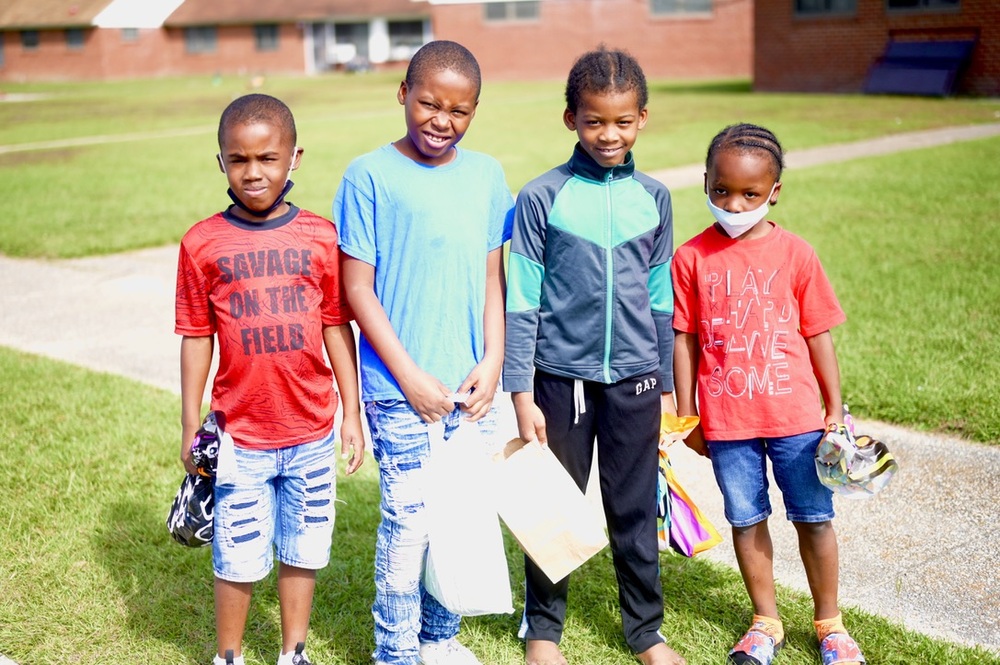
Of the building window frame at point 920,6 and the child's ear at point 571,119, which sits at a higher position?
the building window frame at point 920,6

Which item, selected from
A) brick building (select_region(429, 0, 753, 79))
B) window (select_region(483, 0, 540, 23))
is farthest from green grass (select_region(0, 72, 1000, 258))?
window (select_region(483, 0, 540, 23))

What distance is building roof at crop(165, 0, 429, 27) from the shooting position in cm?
4816

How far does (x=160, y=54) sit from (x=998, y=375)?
2067 inches

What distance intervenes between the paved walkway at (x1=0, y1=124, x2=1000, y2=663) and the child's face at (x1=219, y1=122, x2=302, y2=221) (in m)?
2.05

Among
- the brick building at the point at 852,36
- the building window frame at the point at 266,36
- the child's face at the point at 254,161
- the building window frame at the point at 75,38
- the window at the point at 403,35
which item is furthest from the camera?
the building window frame at the point at 75,38

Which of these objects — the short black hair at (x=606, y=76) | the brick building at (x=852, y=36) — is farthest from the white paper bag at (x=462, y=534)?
the brick building at (x=852, y=36)

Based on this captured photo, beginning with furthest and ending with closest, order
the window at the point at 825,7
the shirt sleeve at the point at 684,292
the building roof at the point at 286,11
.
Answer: the building roof at the point at 286,11 < the window at the point at 825,7 < the shirt sleeve at the point at 684,292

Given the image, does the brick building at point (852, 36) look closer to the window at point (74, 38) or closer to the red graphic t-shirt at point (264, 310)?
the red graphic t-shirt at point (264, 310)

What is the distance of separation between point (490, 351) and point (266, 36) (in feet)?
168

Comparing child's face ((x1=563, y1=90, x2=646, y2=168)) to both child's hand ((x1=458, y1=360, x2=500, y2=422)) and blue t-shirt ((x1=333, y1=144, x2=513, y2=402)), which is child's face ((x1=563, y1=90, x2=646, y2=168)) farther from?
child's hand ((x1=458, y1=360, x2=500, y2=422))

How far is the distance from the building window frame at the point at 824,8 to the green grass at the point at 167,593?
2305cm

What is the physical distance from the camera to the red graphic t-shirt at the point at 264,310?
265 centimetres

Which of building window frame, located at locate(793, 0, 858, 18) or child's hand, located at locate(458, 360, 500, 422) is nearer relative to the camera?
child's hand, located at locate(458, 360, 500, 422)

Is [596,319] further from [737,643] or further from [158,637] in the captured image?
[158,637]
